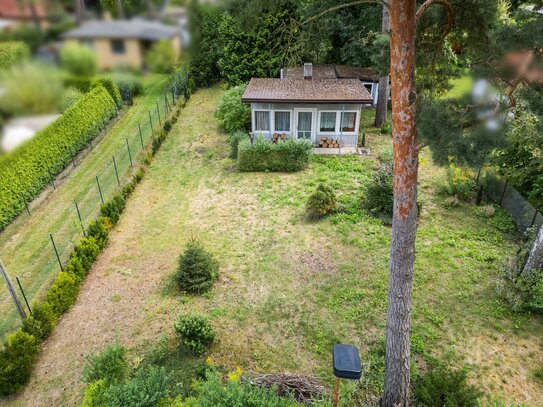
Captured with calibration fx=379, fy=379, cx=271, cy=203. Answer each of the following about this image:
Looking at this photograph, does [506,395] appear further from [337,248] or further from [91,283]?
[91,283]

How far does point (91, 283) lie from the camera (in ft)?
32.3

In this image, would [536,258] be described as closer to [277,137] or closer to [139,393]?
[139,393]

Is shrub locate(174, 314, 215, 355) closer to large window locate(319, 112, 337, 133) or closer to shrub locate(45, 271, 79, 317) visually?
shrub locate(45, 271, 79, 317)

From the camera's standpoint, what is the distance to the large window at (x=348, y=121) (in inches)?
647

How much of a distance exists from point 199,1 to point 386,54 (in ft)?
21.3

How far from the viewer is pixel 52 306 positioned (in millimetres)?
8484

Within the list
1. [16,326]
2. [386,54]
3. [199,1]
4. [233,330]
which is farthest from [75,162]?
[199,1]

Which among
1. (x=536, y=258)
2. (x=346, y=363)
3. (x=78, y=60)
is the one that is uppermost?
(x=78, y=60)

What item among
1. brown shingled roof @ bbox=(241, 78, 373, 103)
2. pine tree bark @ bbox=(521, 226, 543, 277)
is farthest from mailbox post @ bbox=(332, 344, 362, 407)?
brown shingled roof @ bbox=(241, 78, 373, 103)

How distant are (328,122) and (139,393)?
1357cm

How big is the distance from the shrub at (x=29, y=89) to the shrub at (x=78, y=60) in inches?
3.2

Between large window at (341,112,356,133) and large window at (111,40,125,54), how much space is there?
610 inches

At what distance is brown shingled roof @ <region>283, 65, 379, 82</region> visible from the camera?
63.0 ft

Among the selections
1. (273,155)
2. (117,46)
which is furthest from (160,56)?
(273,155)
